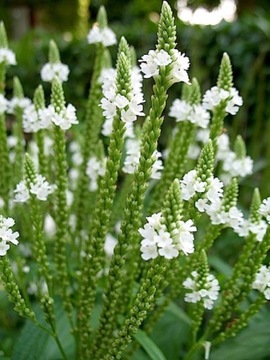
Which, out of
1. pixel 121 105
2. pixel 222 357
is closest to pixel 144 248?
pixel 121 105

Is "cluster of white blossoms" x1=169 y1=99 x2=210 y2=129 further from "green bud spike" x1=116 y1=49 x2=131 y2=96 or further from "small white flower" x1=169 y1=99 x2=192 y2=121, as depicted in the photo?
"green bud spike" x1=116 y1=49 x2=131 y2=96

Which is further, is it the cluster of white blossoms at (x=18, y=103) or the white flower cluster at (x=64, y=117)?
the cluster of white blossoms at (x=18, y=103)

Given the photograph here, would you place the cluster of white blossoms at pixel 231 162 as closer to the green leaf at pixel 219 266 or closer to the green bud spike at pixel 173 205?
the green leaf at pixel 219 266

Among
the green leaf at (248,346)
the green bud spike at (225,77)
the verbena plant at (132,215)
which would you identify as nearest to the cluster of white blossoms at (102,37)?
the verbena plant at (132,215)

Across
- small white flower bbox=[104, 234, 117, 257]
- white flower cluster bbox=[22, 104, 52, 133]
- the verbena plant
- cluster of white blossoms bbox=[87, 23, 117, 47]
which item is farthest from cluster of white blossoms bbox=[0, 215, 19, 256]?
small white flower bbox=[104, 234, 117, 257]

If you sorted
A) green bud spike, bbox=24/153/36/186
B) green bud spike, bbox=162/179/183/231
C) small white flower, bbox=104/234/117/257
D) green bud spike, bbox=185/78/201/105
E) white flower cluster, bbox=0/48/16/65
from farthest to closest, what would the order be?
small white flower, bbox=104/234/117/257 → white flower cluster, bbox=0/48/16/65 → green bud spike, bbox=185/78/201/105 → green bud spike, bbox=24/153/36/186 → green bud spike, bbox=162/179/183/231

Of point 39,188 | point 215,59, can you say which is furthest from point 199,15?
point 39,188

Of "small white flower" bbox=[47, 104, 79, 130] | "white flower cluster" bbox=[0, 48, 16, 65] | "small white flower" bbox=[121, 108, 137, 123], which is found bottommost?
"small white flower" bbox=[121, 108, 137, 123]

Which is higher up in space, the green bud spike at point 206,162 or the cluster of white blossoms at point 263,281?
the green bud spike at point 206,162

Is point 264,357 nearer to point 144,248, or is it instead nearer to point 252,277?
point 252,277
